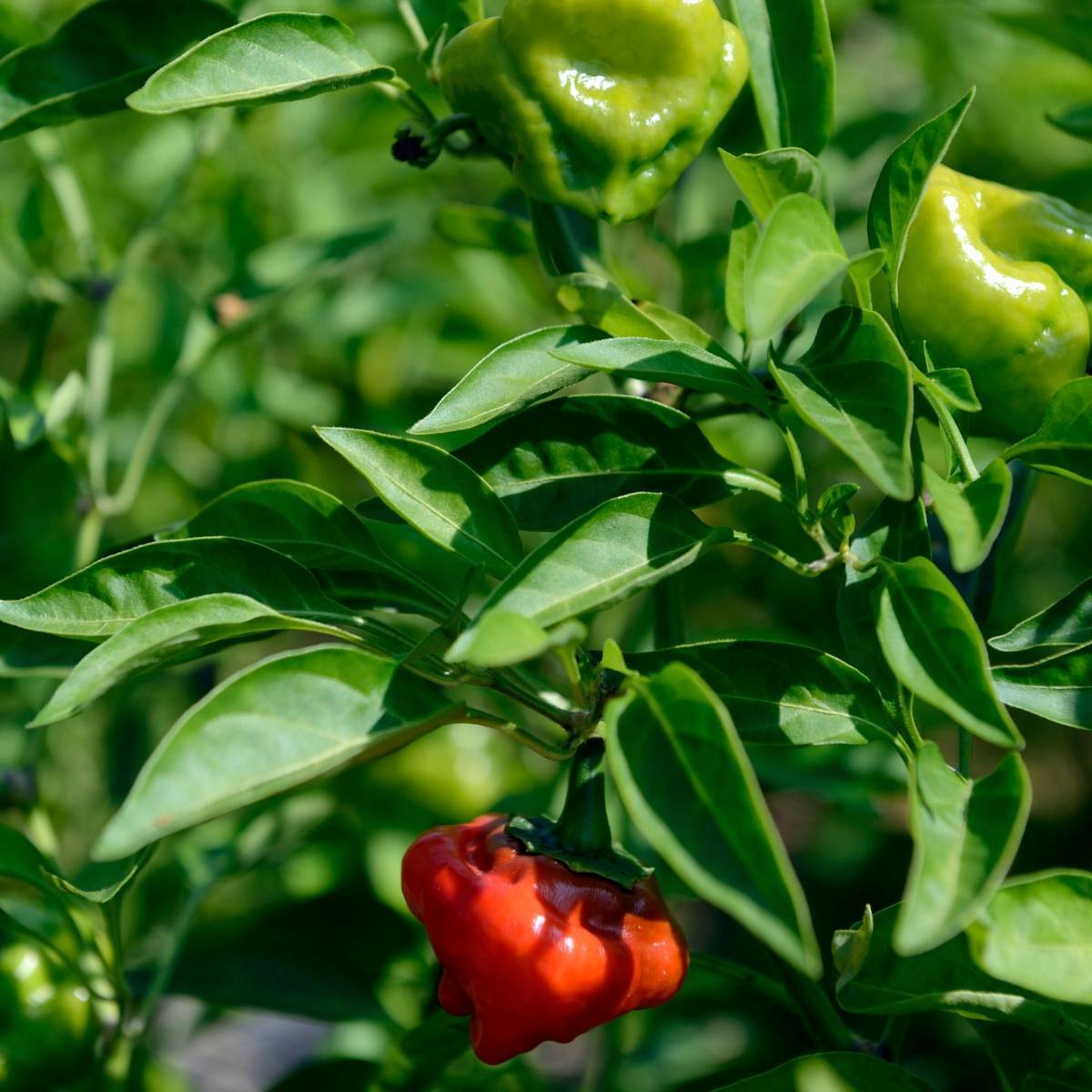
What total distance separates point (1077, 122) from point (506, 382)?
0.59 m

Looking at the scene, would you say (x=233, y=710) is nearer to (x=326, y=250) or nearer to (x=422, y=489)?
(x=422, y=489)

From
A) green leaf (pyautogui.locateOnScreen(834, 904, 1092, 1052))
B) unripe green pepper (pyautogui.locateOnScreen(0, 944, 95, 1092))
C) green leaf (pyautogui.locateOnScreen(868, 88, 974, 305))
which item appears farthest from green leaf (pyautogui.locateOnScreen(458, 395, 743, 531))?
unripe green pepper (pyautogui.locateOnScreen(0, 944, 95, 1092))

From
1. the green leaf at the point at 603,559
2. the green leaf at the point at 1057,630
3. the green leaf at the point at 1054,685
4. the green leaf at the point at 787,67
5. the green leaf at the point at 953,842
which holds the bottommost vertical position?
the green leaf at the point at 1054,685

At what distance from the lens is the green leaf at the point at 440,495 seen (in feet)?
2.45

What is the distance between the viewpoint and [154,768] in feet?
1.92

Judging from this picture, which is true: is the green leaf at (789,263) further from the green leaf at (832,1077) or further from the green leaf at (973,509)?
the green leaf at (832,1077)

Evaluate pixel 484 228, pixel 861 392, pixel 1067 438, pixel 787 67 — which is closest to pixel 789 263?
pixel 861 392

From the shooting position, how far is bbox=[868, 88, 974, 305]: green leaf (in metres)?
0.74

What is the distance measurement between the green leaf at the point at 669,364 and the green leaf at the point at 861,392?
0.03 meters

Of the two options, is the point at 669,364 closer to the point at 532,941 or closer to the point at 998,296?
the point at 998,296

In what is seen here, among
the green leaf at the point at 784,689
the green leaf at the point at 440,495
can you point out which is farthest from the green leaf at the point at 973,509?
the green leaf at the point at 440,495

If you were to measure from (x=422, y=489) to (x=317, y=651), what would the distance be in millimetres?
132

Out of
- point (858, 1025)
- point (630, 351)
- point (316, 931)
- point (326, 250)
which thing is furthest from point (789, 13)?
point (858, 1025)

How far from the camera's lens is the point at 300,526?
0.84 meters
